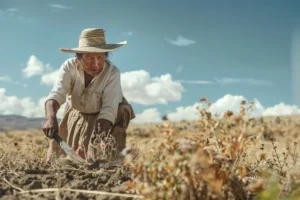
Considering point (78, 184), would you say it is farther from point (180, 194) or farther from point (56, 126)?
point (56, 126)

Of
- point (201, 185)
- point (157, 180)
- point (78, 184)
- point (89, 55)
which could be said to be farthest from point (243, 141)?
point (89, 55)

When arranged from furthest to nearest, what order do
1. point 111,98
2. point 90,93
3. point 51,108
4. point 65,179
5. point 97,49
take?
point 90,93 < point 111,98 < point 97,49 < point 51,108 < point 65,179

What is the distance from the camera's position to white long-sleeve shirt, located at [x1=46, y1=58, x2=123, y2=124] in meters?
5.89

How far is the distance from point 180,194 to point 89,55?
3656mm

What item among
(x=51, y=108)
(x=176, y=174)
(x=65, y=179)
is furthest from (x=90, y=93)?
(x=176, y=174)

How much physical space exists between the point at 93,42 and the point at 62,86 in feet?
2.36

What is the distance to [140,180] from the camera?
251 centimetres

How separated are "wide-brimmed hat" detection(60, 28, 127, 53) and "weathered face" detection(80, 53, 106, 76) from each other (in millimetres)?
87

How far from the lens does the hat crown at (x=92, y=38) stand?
606 centimetres

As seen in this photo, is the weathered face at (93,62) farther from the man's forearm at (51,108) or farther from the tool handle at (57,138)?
the tool handle at (57,138)

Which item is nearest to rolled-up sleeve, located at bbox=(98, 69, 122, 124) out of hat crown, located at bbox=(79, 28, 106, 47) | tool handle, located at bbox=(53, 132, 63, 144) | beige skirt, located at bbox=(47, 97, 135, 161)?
beige skirt, located at bbox=(47, 97, 135, 161)

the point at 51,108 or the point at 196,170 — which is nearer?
the point at 196,170

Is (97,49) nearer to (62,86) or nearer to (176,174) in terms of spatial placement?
(62,86)

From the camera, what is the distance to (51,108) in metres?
5.34
